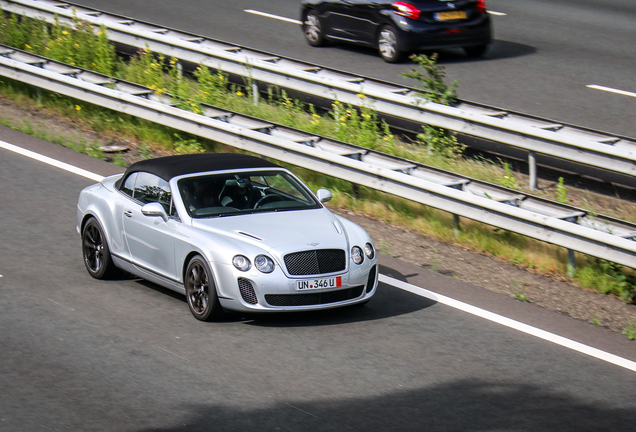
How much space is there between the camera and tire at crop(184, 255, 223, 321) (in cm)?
851

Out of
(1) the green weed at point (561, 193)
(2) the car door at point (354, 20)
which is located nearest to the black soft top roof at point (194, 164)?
(1) the green weed at point (561, 193)

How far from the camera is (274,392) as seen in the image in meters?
7.11

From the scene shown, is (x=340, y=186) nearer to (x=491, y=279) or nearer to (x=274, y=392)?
(x=491, y=279)

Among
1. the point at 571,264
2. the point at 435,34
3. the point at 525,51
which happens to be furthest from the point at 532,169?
the point at 525,51

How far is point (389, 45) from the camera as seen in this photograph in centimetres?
1866

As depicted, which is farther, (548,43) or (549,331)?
(548,43)

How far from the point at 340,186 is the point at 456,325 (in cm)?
435

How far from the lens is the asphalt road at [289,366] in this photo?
6691 millimetres

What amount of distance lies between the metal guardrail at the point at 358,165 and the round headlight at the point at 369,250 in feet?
6.61

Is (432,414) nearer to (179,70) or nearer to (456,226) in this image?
(456,226)

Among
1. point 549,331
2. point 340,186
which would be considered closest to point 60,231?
point 340,186

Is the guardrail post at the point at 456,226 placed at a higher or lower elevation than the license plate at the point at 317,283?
lower

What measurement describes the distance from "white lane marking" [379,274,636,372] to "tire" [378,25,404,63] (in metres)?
9.25

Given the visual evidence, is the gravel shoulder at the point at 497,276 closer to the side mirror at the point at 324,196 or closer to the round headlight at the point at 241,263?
the side mirror at the point at 324,196
